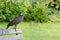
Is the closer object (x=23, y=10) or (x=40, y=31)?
(x=40, y=31)

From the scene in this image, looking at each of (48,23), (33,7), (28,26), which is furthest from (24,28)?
(33,7)

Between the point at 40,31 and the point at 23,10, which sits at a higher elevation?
the point at 23,10

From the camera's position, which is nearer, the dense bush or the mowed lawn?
the mowed lawn

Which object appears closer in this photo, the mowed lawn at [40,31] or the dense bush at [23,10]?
the mowed lawn at [40,31]

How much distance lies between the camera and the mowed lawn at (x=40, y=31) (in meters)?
8.01

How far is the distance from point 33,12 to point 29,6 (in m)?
0.40

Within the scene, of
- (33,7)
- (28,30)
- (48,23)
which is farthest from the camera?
(33,7)

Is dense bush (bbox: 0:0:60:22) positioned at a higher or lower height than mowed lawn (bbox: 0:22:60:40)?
higher

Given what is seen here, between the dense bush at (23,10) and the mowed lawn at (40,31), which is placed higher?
the dense bush at (23,10)

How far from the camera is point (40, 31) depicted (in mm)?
8961

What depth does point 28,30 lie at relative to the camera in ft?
29.4

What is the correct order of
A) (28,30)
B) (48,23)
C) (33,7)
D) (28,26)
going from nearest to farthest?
(28,30)
(28,26)
(48,23)
(33,7)

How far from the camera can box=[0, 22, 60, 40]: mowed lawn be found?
8012mm

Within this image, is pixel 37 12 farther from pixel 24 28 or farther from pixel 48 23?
pixel 24 28
